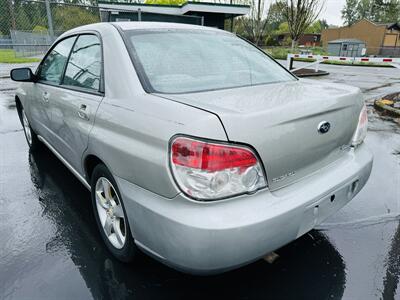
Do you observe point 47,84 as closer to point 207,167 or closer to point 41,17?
point 207,167

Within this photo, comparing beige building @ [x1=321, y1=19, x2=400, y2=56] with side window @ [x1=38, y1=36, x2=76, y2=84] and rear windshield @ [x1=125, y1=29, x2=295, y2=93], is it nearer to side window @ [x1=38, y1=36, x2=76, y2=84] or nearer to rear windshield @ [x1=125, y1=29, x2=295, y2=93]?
rear windshield @ [x1=125, y1=29, x2=295, y2=93]

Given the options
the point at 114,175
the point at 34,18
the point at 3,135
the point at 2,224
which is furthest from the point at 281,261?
the point at 34,18

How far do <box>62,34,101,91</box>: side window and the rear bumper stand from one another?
0.97 meters

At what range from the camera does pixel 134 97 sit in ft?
6.70

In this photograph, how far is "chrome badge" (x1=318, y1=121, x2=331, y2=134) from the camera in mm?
2013

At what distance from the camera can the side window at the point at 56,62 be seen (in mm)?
3213

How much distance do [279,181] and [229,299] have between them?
84 centimetres

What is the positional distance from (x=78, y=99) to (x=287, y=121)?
1.64m

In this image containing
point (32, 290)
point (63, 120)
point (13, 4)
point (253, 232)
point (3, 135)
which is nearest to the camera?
point (253, 232)

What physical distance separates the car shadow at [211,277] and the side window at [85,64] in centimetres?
125

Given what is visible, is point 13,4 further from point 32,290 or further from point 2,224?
point 32,290

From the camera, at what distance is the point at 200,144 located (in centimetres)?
163

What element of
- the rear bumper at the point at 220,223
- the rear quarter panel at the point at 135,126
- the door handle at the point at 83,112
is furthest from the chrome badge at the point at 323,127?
the door handle at the point at 83,112

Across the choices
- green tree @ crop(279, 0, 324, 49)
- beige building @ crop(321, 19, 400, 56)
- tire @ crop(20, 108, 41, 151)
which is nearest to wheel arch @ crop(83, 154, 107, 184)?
tire @ crop(20, 108, 41, 151)
